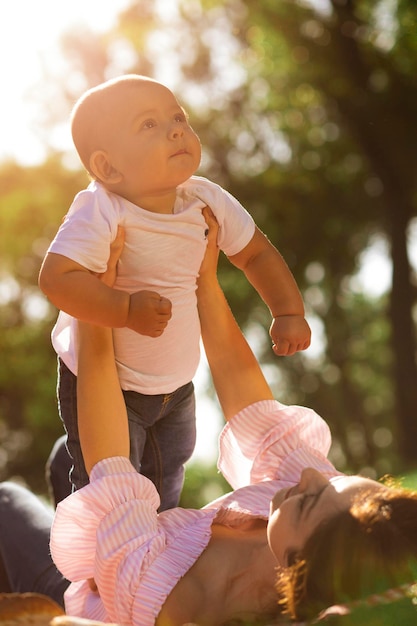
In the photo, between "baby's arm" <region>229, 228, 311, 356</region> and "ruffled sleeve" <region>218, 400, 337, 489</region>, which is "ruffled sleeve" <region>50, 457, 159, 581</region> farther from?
"baby's arm" <region>229, 228, 311, 356</region>

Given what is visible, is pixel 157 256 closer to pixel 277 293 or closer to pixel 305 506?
pixel 277 293

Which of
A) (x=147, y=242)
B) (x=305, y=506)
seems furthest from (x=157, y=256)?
(x=305, y=506)

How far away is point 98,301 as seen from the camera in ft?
7.23

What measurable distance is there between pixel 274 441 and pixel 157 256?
2.10ft

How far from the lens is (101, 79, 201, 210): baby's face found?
97.5 inches

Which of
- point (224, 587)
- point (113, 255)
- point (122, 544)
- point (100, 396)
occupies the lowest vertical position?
point (224, 587)

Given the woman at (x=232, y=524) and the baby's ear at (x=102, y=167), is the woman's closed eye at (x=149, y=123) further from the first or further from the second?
the woman at (x=232, y=524)

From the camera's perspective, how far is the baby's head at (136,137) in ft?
8.14

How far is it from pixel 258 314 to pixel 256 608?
1665 centimetres

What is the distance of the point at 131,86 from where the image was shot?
2520mm

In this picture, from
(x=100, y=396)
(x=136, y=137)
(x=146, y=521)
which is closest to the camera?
(x=146, y=521)

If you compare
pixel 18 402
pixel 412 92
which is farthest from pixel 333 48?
pixel 18 402

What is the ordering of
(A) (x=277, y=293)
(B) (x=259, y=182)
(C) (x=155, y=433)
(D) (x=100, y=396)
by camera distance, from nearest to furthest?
(D) (x=100, y=396) < (A) (x=277, y=293) < (C) (x=155, y=433) < (B) (x=259, y=182)

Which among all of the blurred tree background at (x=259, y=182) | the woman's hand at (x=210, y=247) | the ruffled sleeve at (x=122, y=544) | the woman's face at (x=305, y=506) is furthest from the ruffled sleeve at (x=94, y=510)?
the blurred tree background at (x=259, y=182)
